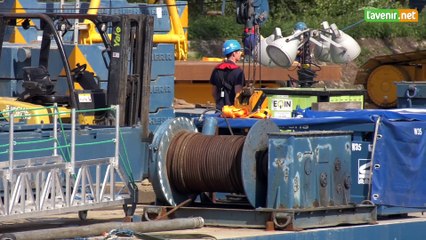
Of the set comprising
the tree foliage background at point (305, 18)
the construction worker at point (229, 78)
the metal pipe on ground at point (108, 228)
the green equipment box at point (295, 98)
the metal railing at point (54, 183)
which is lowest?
the metal pipe on ground at point (108, 228)

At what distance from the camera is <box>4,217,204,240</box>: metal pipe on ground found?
10.5 m

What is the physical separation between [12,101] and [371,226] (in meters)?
4.44

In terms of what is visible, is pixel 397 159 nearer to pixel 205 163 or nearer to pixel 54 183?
pixel 205 163

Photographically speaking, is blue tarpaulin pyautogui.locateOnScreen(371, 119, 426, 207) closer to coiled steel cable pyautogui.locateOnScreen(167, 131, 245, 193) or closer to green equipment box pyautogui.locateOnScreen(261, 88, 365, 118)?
coiled steel cable pyautogui.locateOnScreen(167, 131, 245, 193)

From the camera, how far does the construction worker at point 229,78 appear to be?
15.4 m

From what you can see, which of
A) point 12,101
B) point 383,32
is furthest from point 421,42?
point 12,101

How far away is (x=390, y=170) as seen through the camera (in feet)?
41.1

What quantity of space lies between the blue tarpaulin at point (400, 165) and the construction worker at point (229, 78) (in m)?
3.10

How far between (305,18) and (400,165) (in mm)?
24020

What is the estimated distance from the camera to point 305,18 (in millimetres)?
36375

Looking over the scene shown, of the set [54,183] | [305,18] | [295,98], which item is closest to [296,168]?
[54,183]

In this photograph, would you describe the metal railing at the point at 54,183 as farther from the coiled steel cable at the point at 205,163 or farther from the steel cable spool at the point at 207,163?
the coiled steel cable at the point at 205,163

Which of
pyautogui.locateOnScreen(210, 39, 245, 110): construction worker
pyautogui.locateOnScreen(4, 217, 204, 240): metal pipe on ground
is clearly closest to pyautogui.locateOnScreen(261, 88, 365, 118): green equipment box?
pyautogui.locateOnScreen(210, 39, 245, 110): construction worker

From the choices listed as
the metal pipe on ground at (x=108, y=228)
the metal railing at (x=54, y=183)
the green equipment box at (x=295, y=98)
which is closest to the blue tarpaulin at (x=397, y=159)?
the metal railing at (x=54, y=183)
